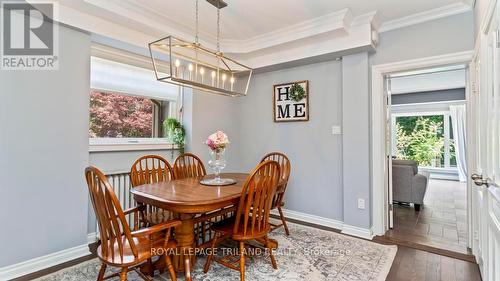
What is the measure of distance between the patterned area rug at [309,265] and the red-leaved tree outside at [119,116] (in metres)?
1.39

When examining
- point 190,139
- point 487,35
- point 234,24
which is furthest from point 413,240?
point 234,24

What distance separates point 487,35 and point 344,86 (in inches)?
58.8

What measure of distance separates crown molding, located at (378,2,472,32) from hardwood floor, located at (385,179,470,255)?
7.78 ft

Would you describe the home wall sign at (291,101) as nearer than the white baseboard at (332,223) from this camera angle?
No

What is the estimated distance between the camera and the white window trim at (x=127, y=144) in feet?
9.06

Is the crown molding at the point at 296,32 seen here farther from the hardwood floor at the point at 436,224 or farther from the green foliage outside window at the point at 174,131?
the hardwood floor at the point at 436,224

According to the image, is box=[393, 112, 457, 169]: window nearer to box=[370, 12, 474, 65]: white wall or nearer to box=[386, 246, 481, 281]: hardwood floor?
box=[370, 12, 474, 65]: white wall

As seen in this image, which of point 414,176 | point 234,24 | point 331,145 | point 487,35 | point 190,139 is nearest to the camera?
point 487,35

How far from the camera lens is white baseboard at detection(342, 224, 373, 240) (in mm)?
2953

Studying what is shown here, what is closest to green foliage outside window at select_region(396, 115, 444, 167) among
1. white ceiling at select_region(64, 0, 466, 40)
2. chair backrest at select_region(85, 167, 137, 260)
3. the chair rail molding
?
the chair rail molding

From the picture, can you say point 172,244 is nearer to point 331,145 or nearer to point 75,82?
point 75,82

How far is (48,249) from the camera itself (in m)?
2.30
